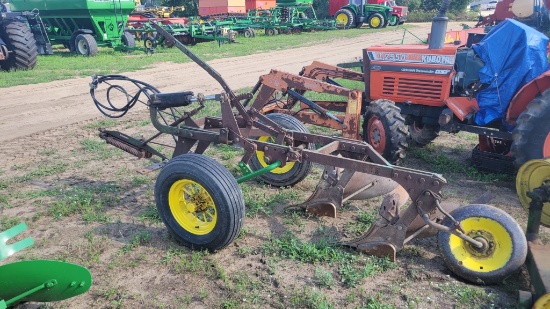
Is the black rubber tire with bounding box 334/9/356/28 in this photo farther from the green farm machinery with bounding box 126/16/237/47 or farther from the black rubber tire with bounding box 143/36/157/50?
the black rubber tire with bounding box 143/36/157/50

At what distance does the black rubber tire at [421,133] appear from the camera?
6216mm

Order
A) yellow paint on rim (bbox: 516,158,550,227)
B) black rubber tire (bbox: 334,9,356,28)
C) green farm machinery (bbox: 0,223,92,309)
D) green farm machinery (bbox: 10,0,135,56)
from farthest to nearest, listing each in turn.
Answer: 1. black rubber tire (bbox: 334,9,356,28)
2. green farm machinery (bbox: 10,0,135,56)
3. yellow paint on rim (bbox: 516,158,550,227)
4. green farm machinery (bbox: 0,223,92,309)

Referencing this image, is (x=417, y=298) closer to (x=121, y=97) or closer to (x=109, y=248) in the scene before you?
(x=109, y=248)

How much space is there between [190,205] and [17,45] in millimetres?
10862

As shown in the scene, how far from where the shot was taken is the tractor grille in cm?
565

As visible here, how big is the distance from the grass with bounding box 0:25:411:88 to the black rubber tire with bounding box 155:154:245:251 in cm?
894

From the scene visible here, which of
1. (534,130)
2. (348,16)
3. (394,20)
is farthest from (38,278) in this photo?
(394,20)

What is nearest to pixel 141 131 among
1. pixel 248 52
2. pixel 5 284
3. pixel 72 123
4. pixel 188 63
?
pixel 72 123

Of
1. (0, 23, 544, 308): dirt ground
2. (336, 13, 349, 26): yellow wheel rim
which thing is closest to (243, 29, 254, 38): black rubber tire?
(336, 13, 349, 26): yellow wheel rim

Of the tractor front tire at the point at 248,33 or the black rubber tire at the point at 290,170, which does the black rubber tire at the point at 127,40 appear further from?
the black rubber tire at the point at 290,170

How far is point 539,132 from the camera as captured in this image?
457cm

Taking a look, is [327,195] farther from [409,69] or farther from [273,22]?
[273,22]

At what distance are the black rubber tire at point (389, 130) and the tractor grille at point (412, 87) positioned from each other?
1.86 feet

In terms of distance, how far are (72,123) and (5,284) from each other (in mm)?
5618
